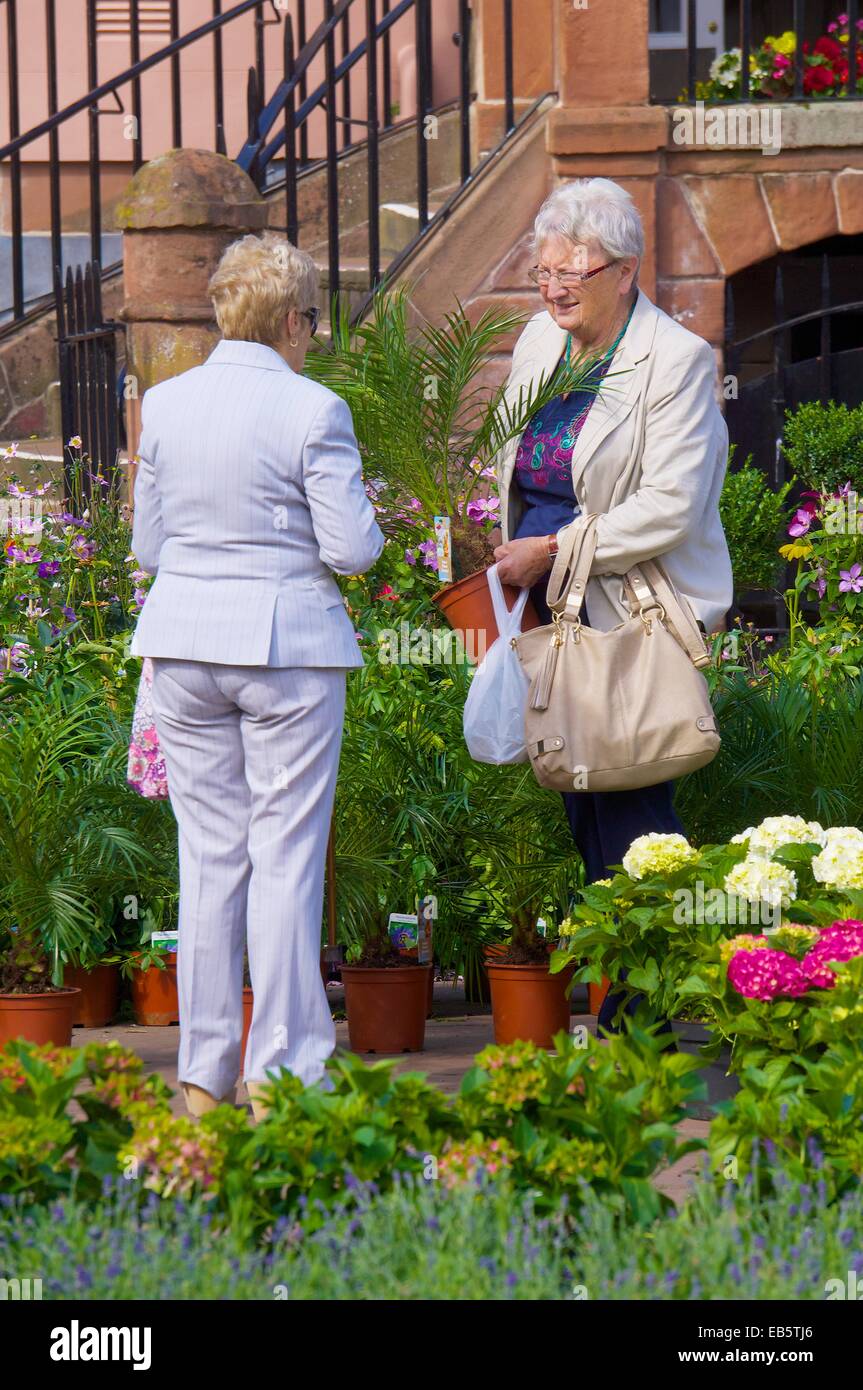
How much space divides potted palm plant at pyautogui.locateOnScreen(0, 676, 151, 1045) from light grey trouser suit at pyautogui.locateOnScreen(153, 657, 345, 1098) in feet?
3.37

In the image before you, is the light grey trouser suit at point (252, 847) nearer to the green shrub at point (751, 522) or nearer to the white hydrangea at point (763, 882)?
the white hydrangea at point (763, 882)

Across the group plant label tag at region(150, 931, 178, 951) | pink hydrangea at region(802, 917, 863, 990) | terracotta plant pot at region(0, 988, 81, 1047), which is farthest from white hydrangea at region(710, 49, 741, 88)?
pink hydrangea at region(802, 917, 863, 990)

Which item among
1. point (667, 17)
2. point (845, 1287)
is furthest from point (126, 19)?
point (845, 1287)

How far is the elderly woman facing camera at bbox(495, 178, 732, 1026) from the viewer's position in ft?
13.5

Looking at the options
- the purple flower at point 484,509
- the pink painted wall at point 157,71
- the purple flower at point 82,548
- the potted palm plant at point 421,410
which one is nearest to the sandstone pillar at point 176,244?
the purple flower at point 82,548

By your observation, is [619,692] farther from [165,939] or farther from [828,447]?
[828,447]

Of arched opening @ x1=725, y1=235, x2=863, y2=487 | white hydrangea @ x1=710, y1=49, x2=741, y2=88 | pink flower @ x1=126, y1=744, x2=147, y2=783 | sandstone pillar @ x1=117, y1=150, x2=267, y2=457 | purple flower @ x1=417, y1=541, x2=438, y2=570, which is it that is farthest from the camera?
white hydrangea @ x1=710, y1=49, x2=741, y2=88

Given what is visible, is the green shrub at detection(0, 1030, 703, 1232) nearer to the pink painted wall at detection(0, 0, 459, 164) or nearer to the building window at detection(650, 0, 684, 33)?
the pink painted wall at detection(0, 0, 459, 164)

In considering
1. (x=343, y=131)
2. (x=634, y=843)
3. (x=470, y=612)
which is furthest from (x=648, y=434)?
(x=343, y=131)

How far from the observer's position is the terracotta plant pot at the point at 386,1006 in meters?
4.93

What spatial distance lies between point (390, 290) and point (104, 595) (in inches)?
82.7

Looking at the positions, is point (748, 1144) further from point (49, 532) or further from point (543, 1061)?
point (49, 532)

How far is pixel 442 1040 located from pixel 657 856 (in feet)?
4.51

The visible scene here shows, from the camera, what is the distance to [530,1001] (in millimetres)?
4879
